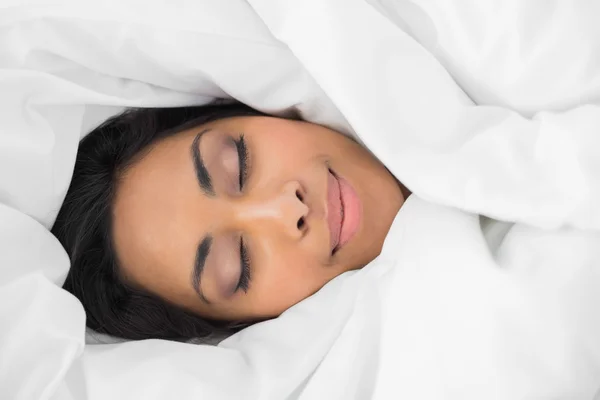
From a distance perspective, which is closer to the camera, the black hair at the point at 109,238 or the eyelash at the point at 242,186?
the eyelash at the point at 242,186

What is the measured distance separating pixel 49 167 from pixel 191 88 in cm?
27

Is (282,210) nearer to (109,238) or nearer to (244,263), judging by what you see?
(244,263)

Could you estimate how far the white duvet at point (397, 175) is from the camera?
33.3 inches

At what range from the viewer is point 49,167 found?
1014 millimetres

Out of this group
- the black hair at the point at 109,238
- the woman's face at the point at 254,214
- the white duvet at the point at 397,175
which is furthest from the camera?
the black hair at the point at 109,238

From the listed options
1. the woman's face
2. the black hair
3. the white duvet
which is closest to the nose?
the woman's face

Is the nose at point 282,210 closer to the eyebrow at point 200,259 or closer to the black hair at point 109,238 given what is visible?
the eyebrow at point 200,259

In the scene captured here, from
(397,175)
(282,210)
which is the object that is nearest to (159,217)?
(282,210)

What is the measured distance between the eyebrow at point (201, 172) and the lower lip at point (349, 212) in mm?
196

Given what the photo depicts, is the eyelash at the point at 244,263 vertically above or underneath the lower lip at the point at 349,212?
underneath

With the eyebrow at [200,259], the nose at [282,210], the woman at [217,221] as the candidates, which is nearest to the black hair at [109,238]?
the woman at [217,221]

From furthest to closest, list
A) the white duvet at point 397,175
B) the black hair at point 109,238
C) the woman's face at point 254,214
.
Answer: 1. the black hair at point 109,238
2. the woman's face at point 254,214
3. the white duvet at point 397,175

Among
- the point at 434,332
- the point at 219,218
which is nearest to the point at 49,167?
the point at 219,218

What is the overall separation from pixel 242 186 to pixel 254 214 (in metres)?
0.05
